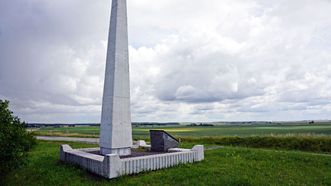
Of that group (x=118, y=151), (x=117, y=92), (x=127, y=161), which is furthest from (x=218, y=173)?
(x=117, y=92)

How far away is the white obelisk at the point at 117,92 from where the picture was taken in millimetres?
11914

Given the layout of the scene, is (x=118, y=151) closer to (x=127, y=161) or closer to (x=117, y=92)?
(x=127, y=161)

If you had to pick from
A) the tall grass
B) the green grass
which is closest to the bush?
the green grass

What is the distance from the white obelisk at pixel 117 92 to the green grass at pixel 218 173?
1.74 meters

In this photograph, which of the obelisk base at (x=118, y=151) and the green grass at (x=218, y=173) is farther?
the obelisk base at (x=118, y=151)

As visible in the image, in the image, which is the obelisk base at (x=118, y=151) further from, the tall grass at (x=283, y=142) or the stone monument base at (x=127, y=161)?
the tall grass at (x=283, y=142)

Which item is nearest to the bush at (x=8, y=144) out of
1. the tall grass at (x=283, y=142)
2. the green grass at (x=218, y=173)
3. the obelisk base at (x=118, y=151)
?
the green grass at (x=218, y=173)

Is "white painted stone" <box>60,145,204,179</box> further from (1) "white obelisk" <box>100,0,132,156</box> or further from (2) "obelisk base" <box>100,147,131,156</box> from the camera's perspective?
(1) "white obelisk" <box>100,0,132,156</box>

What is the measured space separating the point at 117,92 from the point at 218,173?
520 cm

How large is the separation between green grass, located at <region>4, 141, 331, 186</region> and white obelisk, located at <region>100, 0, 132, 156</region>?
68.3 inches

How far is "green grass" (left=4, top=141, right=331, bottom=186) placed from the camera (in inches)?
389

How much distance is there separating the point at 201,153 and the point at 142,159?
3.56m

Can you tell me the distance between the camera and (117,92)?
1209 cm

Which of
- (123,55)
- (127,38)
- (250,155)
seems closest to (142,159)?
(123,55)
